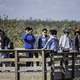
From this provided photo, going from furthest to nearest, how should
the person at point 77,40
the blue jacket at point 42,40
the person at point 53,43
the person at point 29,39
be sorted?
the person at point 77,40
the blue jacket at point 42,40
the person at point 29,39
the person at point 53,43

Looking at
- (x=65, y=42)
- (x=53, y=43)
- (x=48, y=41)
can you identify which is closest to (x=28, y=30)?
(x=48, y=41)

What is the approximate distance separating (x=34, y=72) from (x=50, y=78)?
0.54 m

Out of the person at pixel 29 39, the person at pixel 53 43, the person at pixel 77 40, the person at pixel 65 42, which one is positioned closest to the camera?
the person at pixel 53 43

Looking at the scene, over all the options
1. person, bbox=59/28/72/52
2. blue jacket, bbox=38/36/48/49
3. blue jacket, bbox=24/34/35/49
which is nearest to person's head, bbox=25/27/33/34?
blue jacket, bbox=24/34/35/49

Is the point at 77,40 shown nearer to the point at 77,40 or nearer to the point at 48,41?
the point at 77,40

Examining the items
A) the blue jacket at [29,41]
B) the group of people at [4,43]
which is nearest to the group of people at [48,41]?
the blue jacket at [29,41]

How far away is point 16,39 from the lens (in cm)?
3312

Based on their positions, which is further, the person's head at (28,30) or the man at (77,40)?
the man at (77,40)

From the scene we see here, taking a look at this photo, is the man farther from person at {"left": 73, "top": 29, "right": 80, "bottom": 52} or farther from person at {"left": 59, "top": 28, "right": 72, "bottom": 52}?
person at {"left": 59, "top": 28, "right": 72, "bottom": 52}

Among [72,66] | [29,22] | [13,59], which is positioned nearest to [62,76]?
[72,66]

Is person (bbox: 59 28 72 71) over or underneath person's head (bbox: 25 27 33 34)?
underneath

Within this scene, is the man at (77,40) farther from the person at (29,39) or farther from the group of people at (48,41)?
the person at (29,39)

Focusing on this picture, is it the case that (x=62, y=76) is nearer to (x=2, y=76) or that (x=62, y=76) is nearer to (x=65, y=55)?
(x=65, y=55)

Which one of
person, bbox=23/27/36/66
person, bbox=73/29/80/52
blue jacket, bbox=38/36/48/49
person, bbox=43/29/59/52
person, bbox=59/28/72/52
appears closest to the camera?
person, bbox=43/29/59/52
